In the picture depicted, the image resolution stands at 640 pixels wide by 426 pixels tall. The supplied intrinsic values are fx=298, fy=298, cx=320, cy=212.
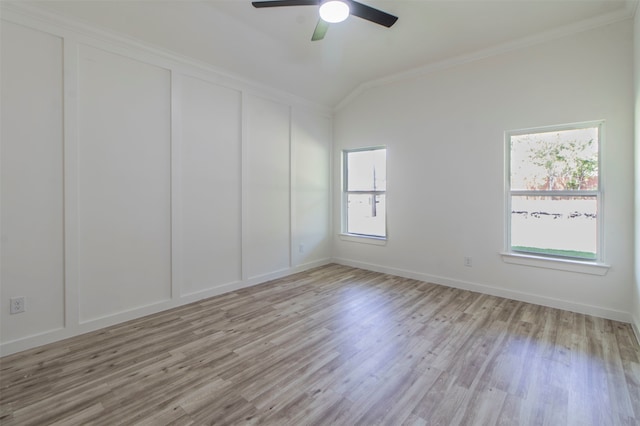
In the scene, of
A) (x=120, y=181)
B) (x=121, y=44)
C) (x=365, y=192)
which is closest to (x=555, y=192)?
(x=365, y=192)

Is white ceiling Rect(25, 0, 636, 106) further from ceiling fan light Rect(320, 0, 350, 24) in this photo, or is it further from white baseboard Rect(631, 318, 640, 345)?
white baseboard Rect(631, 318, 640, 345)

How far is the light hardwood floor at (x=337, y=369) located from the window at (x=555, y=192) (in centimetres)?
73

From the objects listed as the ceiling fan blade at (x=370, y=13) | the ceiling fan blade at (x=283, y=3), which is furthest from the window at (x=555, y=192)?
the ceiling fan blade at (x=283, y=3)

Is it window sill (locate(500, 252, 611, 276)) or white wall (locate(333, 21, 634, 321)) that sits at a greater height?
white wall (locate(333, 21, 634, 321))

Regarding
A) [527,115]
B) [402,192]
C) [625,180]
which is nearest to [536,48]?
[527,115]

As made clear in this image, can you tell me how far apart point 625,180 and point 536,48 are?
5.41 ft

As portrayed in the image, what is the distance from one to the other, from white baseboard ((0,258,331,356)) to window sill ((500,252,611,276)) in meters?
3.08

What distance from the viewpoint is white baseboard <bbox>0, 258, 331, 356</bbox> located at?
2.37 meters

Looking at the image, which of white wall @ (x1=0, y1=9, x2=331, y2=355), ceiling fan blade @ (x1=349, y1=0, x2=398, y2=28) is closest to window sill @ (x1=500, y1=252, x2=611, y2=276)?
ceiling fan blade @ (x1=349, y1=0, x2=398, y2=28)

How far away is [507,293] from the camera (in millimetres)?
3545

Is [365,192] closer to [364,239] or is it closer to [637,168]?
[364,239]

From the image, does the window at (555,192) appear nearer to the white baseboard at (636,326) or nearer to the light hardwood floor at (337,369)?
the white baseboard at (636,326)

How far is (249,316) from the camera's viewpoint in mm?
3037

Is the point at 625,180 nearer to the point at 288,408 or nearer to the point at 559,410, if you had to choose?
the point at 559,410
